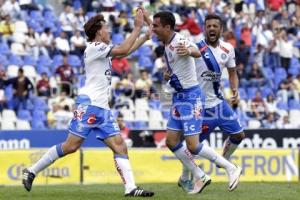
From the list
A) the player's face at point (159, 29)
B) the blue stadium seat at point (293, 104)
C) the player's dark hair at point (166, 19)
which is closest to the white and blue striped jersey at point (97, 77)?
the player's face at point (159, 29)

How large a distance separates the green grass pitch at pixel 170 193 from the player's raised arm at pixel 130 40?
1.99 metres

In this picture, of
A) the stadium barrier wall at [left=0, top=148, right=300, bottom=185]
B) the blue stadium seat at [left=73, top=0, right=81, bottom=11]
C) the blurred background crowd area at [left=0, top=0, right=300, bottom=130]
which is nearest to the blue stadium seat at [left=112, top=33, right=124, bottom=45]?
the blurred background crowd area at [left=0, top=0, right=300, bottom=130]

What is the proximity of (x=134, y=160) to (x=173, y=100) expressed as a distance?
5339 millimetres

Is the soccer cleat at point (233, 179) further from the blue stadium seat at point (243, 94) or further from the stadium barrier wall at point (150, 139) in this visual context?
the blue stadium seat at point (243, 94)

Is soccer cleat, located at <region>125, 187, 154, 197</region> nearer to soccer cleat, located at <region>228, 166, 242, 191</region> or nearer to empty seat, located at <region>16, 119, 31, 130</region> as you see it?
soccer cleat, located at <region>228, 166, 242, 191</region>

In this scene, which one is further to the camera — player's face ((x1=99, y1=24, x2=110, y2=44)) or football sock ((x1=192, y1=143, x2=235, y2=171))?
football sock ((x1=192, y1=143, x2=235, y2=171))

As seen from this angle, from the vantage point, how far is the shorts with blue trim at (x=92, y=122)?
43.6 feet

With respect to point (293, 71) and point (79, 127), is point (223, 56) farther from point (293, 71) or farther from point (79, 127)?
point (293, 71)

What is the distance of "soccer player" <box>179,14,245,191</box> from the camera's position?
1483 centimetres

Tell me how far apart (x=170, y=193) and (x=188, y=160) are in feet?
1.82

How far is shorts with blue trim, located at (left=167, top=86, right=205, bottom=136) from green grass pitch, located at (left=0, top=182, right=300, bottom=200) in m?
0.98

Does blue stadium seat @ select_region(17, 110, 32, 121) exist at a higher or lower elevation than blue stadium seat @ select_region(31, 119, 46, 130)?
higher

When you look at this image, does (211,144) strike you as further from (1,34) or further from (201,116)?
(201,116)

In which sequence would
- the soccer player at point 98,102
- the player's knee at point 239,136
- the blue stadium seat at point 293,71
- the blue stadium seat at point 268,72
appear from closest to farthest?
the soccer player at point 98,102 < the player's knee at point 239,136 < the blue stadium seat at point 268,72 < the blue stadium seat at point 293,71
